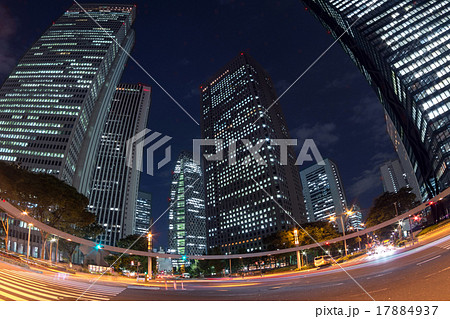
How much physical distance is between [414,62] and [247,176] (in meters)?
107

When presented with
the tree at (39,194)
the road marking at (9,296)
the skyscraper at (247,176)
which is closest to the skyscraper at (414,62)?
the skyscraper at (247,176)

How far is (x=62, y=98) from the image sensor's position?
131000 mm

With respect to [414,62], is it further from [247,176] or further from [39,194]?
[39,194]

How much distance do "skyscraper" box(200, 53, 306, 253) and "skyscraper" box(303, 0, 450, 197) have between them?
61.2m

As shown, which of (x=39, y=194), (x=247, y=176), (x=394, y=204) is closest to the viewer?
(x=39, y=194)

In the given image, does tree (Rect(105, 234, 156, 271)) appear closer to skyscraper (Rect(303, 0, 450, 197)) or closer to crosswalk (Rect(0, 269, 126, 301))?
crosswalk (Rect(0, 269, 126, 301))

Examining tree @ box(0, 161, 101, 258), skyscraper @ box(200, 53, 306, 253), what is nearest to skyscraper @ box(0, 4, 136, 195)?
tree @ box(0, 161, 101, 258)

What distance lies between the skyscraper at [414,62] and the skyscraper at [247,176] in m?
61.2

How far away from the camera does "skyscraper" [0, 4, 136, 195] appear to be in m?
114

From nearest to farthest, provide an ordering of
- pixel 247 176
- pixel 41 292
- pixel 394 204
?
pixel 41 292, pixel 394 204, pixel 247 176

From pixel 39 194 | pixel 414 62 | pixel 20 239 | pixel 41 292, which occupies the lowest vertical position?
pixel 41 292

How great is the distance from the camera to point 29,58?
14575 centimetres

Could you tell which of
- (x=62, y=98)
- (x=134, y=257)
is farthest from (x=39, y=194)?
(x=62, y=98)

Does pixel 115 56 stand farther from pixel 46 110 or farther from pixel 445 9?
pixel 445 9
